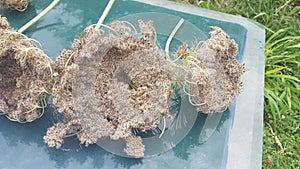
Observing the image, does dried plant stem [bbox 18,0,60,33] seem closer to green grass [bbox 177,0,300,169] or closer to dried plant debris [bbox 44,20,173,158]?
dried plant debris [bbox 44,20,173,158]

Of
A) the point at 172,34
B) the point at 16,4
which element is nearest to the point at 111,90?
the point at 172,34

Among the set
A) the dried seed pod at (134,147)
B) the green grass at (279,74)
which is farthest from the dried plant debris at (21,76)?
the green grass at (279,74)

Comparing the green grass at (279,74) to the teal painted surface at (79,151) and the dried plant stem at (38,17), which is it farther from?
the dried plant stem at (38,17)

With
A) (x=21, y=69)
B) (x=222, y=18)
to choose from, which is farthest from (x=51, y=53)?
(x=222, y=18)

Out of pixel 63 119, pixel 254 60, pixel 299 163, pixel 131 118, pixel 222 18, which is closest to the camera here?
pixel 131 118

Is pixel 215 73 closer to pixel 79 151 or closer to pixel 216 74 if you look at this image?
pixel 216 74

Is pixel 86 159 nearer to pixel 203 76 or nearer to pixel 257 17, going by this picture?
pixel 203 76
